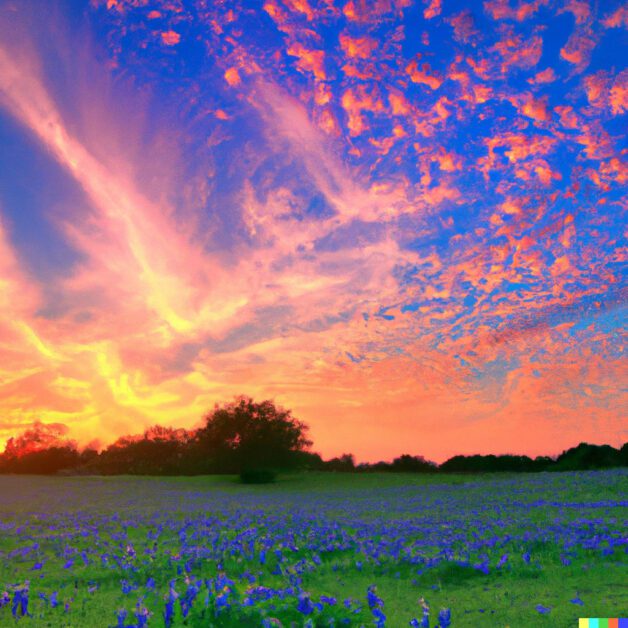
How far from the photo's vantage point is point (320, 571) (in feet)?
32.6

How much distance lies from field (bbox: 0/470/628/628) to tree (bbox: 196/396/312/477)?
46.0 meters

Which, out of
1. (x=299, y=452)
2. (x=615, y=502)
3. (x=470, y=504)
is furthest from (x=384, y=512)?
(x=299, y=452)

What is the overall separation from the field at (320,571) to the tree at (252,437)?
4599cm

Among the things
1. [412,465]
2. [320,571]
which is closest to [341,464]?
[412,465]

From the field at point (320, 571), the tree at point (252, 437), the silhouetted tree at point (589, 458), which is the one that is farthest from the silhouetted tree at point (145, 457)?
the field at point (320, 571)

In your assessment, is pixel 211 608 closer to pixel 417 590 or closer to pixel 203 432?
pixel 417 590

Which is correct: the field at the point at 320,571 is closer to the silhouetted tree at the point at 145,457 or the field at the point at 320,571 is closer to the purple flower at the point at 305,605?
the purple flower at the point at 305,605

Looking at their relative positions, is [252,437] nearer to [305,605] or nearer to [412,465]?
[412,465]

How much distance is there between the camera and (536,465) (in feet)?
203

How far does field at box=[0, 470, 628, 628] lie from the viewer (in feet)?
21.1

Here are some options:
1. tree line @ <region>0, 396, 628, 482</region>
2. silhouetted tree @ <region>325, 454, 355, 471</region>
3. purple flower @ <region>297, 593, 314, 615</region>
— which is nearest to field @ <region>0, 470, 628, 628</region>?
purple flower @ <region>297, 593, 314, 615</region>

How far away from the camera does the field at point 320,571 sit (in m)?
A: 6.42

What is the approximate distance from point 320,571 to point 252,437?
55.6 m

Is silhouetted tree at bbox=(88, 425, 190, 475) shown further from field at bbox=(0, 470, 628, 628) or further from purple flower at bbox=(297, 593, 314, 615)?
purple flower at bbox=(297, 593, 314, 615)
